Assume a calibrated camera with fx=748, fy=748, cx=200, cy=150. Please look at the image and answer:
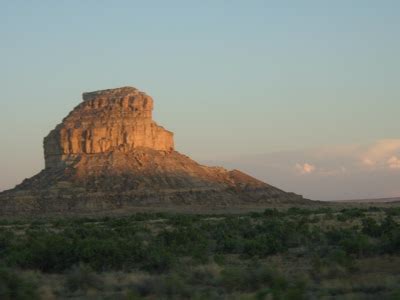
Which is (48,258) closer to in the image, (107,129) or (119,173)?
(119,173)

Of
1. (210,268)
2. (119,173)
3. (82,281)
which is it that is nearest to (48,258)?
(82,281)

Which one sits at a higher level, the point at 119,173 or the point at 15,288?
the point at 119,173

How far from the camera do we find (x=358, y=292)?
15.2m

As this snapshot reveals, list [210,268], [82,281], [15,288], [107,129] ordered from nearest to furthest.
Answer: [15,288] < [82,281] < [210,268] < [107,129]

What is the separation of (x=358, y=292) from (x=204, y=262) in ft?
22.6

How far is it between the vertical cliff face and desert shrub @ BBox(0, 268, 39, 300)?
93.2 metres

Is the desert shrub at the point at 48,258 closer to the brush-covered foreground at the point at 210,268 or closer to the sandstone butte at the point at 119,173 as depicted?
the brush-covered foreground at the point at 210,268

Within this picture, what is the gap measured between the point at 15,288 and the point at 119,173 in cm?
8450

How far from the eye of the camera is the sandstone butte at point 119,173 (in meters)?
91.4

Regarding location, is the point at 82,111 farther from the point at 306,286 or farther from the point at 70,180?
the point at 306,286

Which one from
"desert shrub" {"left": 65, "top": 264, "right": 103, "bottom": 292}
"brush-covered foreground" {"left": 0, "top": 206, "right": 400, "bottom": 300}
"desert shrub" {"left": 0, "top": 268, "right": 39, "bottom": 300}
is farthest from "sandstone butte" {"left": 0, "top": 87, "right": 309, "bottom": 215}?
"desert shrub" {"left": 0, "top": 268, "right": 39, "bottom": 300}

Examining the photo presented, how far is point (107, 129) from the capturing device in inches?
4350

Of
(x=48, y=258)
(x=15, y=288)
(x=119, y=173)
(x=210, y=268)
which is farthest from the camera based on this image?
(x=119, y=173)

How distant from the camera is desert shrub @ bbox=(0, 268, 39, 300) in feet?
47.4
